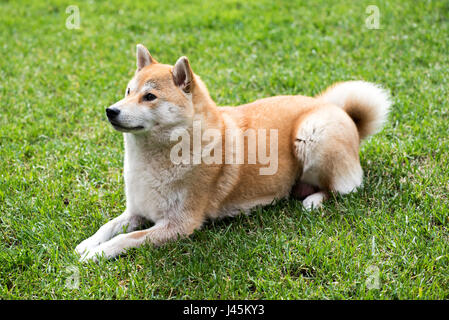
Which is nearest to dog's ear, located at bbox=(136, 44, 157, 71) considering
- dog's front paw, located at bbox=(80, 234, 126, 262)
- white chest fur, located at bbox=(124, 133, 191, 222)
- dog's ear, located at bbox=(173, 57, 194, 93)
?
dog's ear, located at bbox=(173, 57, 194, 93)

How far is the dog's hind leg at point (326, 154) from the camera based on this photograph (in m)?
3.82

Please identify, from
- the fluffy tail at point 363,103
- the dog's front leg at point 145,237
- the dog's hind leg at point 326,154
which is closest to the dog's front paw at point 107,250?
the dog's front leg at point 145,237

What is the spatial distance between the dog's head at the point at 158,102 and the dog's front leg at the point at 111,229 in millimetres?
768

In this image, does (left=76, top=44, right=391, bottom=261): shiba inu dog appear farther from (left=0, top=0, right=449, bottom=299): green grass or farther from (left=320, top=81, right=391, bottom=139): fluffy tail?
(left=0, top=0, right=449, bottom=299): green grass

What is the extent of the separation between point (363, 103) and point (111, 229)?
248cm

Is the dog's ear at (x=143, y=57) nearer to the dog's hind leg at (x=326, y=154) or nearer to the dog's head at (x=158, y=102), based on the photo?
the dog's head at (x=158, y=102)

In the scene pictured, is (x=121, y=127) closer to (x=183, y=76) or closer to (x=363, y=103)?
(x=183, y=76)

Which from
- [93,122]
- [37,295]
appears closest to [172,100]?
[37,295]

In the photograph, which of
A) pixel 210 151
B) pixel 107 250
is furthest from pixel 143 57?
pixel 107 250

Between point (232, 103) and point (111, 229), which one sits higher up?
point (232, 103)

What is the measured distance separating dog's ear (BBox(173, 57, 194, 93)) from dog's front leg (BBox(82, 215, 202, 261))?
3.29 ft

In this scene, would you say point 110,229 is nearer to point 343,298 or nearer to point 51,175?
point 51,175

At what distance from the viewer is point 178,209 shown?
135 inches

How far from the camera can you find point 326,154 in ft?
12.5
